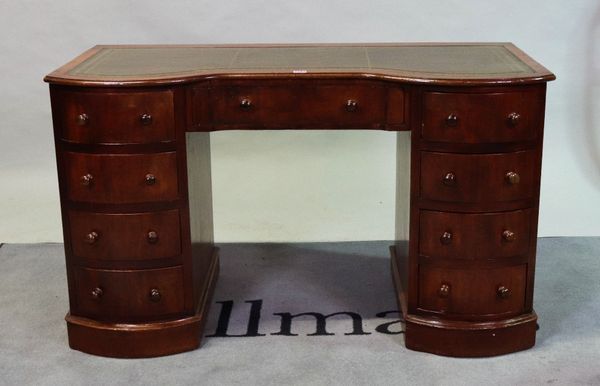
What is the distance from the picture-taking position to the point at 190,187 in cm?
317

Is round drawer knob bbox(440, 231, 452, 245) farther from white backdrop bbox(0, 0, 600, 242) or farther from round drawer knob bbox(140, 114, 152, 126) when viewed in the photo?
white backdrop bbox(0, 0, 600, 242)

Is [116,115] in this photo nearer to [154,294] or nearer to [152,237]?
[152,237]

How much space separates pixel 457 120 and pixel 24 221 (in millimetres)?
2173

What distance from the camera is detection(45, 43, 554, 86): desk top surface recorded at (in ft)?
9.80

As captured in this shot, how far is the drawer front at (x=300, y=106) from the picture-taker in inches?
120

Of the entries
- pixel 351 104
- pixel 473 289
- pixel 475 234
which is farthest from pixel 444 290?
pixel 351 104

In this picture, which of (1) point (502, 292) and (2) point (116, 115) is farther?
(1) point (502, 292)

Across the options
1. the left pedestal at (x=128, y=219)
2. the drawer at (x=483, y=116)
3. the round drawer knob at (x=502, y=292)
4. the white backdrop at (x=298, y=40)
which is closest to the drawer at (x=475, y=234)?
the round drawer knob at (x=502, y=292)

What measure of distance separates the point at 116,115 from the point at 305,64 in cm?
62

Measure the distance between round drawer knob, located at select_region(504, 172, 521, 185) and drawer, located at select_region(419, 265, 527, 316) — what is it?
10.9 inches

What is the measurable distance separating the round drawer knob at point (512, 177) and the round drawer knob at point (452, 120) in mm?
225

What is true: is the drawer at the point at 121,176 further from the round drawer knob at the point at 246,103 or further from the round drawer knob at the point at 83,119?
the round drawer knob at the point at 246,103

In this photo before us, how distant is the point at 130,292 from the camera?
314cm

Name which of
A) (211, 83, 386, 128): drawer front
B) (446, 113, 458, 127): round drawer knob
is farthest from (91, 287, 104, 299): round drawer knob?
(446, 113, 458, 127): round drawer knob
